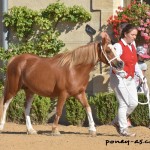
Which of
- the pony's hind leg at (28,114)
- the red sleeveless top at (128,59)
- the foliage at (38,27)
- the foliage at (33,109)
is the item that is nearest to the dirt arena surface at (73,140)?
the pony's hind leg at (28,114)

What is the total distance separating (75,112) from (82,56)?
241 centimetres

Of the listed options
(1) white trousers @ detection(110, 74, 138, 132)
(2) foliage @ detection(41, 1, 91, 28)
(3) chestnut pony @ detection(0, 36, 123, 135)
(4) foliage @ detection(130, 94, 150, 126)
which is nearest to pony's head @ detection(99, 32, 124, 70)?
(3) chestnut pony @ detection(0, 36, 123, 135)

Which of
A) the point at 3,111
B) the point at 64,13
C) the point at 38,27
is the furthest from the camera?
the point at 38,27

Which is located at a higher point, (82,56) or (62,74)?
(82,56)

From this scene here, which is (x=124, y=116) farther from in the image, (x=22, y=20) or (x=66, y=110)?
(x=22, y=20)

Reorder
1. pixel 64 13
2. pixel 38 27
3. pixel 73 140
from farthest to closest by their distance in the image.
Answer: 1. pixel 38 27
2. pixel 64 13
3. pixel 73 140

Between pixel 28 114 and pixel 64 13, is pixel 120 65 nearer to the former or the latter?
pixel 28 114

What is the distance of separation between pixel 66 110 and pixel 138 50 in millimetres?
1854

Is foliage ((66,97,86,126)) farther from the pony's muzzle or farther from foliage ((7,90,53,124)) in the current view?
the pony's muzzle

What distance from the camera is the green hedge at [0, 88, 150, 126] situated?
38.7 ft

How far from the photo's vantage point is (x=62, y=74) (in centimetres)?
1019

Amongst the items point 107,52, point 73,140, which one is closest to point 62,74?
point 107,52

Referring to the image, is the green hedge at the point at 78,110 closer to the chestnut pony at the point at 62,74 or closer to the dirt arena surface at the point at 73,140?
the dirt arena surface at the point at 73,140

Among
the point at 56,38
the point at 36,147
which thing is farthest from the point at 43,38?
the point at 36,147
